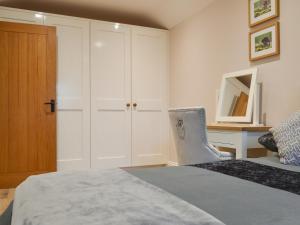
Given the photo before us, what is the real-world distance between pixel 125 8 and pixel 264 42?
2.03 metres

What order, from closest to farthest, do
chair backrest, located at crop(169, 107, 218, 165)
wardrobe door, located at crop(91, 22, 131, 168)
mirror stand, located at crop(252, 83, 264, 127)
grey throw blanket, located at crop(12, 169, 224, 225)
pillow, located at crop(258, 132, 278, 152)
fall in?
1. grey throw blanket, located at crop(12, 169, 224, 225)
2. pillow, located at crop(258, 132, 278, 152)
3. chair backrest, located at crop(169, 107, 218, 165)
4. mirror stand, located at crop(252, 83, 264, 127)
5. wardrobe door, located at crop(91, 22, 131, 168)

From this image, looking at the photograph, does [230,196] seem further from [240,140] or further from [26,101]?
[26,101]

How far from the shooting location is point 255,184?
1027 millimetres

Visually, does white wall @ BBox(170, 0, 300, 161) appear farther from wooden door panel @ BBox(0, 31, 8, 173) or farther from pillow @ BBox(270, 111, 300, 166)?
wooden door panel @ BBox(0, 31, 8, 173)

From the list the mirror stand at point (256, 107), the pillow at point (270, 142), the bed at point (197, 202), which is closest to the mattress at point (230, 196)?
the bed at point (197, 202)

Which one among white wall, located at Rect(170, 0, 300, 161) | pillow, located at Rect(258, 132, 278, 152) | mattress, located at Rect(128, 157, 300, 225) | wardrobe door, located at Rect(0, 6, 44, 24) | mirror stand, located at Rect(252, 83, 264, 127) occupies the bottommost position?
mattress, located at Rect(128, 157, 300, 225)

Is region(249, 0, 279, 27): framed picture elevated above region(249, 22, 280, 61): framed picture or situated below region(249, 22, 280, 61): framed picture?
above

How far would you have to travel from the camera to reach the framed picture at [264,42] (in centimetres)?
241

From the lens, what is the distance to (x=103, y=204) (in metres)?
0.75

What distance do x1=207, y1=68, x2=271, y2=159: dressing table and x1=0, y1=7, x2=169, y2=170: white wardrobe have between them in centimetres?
133

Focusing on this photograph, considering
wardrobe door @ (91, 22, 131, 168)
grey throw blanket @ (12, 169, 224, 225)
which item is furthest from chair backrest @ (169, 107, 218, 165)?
wardrobe door @ (91, 22, 131, 168)

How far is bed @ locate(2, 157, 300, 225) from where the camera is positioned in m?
0.66

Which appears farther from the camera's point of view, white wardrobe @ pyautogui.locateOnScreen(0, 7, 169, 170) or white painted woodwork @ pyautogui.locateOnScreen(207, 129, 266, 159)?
white wardrobe @ pyautogui.locateOnScreen(0, 7, 169, 170)

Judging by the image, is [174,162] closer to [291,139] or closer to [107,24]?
[107,24]
